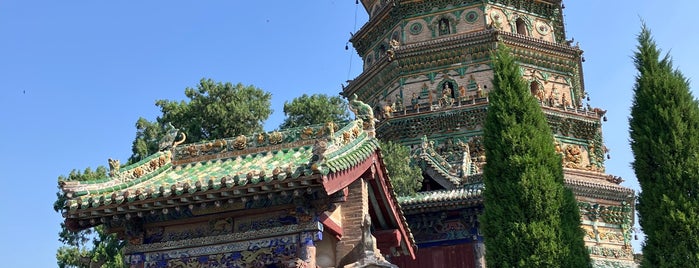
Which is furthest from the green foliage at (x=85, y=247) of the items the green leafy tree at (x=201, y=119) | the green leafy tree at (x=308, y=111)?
the green leafy tree at (x=308, y=111)

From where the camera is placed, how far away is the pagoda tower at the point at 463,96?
60.0 ft

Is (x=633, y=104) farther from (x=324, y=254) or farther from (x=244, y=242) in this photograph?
(x=244, y=242)

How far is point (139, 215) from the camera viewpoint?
8.55 m

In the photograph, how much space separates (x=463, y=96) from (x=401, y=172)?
5.60m

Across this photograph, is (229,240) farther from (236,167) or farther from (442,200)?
(442,200)

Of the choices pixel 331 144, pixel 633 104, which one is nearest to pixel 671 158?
pixel 633 104

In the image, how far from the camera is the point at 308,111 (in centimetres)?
2288

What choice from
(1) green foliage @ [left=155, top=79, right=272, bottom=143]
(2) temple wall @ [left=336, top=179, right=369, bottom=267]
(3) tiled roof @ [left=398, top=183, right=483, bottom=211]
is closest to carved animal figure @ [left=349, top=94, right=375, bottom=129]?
(2) temple wall @ [left=336, top=179, right=369, bottom=267]

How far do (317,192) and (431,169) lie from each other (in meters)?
10.5

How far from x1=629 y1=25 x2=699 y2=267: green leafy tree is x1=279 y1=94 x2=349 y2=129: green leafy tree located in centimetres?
1353

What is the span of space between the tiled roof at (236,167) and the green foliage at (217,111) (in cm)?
1006

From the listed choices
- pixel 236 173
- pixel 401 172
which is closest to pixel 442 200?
pixel 401 172

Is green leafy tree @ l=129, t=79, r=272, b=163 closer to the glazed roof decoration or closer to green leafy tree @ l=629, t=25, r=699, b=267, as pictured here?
the glazed roof decoration

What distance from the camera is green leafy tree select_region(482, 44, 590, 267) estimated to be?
30.7ft
